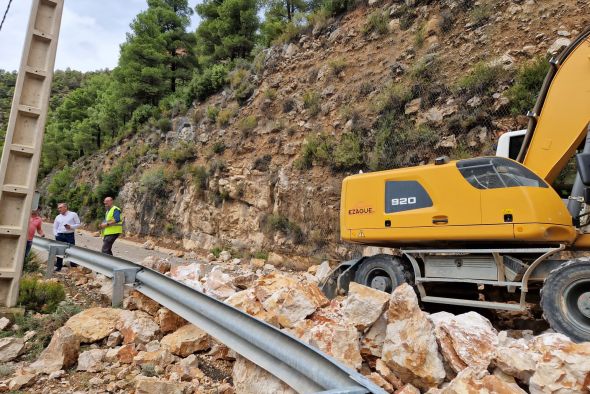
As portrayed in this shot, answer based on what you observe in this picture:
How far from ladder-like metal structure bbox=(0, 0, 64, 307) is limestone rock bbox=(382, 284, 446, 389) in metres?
4.77

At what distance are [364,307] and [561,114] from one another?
4.34m

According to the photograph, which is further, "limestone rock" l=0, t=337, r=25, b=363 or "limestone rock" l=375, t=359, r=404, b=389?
"limestone rock" l=0, t=337, r=25, b=363

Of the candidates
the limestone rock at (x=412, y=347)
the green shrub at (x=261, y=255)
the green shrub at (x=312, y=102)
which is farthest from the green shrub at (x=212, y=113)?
the limestone rock at (x=412, y=347)

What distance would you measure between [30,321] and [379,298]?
4106 mm

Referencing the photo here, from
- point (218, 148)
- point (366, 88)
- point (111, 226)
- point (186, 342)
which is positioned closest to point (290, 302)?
point (186, 342)

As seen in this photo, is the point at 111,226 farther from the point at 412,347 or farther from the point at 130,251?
the point at 412,347

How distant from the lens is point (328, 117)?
49.5ft

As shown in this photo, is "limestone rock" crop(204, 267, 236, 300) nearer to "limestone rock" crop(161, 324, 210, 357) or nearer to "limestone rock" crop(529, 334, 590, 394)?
"limestone rock" crop(161, 324, 210, 357)

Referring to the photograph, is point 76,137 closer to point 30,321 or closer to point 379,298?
point 30,321

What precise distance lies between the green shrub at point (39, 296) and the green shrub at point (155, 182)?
15.2 meters

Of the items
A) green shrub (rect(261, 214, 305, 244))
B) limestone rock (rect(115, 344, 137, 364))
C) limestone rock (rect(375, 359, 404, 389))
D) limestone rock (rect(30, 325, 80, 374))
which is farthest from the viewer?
green shrub (rect(261, 214, 305, 244))

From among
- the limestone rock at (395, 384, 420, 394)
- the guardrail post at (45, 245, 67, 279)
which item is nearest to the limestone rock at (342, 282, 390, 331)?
the limestone rock at (395, 384, 420, 394)

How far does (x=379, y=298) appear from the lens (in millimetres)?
4246

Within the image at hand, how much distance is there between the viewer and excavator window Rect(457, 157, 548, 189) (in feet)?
18.0
